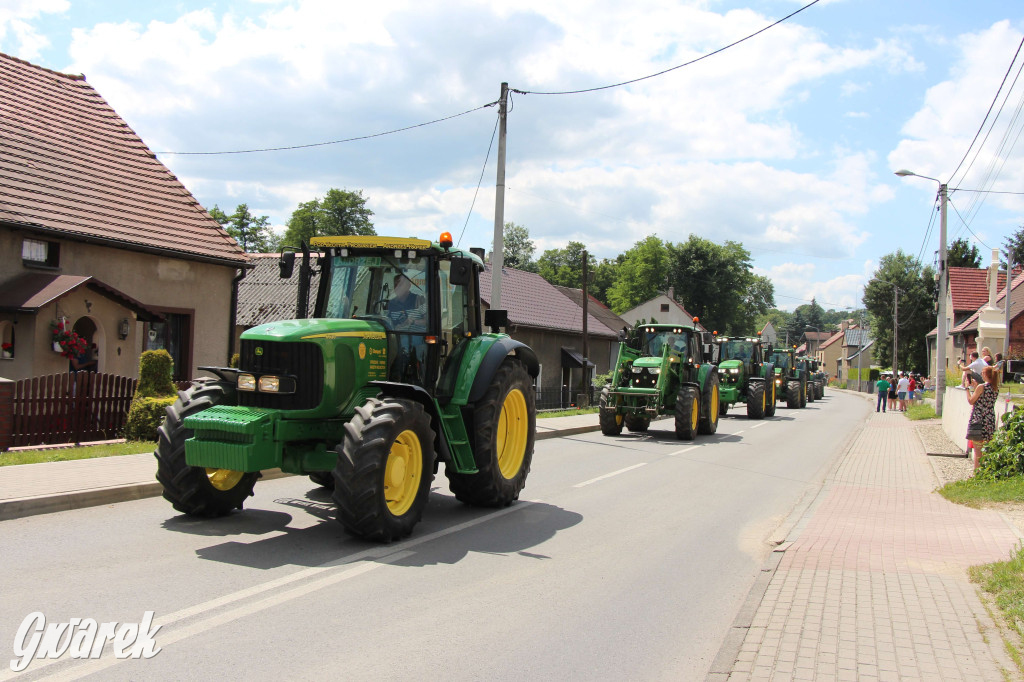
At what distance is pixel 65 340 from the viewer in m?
14.0

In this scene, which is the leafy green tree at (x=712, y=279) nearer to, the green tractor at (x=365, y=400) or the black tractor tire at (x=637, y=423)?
the black tractor tire at (x=637, y=423)

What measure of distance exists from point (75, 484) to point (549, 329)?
2976 cm

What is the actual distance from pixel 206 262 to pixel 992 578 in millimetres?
16207

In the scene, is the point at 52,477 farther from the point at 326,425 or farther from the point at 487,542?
the point at 487,542

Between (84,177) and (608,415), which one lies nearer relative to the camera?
(84,177)

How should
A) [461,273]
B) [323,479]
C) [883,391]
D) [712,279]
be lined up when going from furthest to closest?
[712,279]
[883,391]
[323,479]
[461,273]

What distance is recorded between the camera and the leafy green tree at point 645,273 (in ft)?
283

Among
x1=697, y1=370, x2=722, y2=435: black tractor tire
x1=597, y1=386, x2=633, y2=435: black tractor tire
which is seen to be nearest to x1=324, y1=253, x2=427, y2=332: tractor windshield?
x1=597, y1=386, x2=633, y2=435: black tractor tire

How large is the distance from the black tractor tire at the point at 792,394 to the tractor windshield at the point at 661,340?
16931mm

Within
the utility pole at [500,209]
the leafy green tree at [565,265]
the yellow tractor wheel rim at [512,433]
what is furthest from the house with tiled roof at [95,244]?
the leafy green tree at [565,265]

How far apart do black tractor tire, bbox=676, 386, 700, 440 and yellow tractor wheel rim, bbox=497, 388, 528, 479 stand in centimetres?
836

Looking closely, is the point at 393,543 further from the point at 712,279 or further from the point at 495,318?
the point at 712,279

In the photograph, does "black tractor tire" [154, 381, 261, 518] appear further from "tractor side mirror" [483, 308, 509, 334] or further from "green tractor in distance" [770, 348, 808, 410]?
"green tractor in distance" [770, 348, 808, 410]

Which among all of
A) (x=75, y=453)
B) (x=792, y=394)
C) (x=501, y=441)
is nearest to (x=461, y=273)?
(x=501, y=441)
